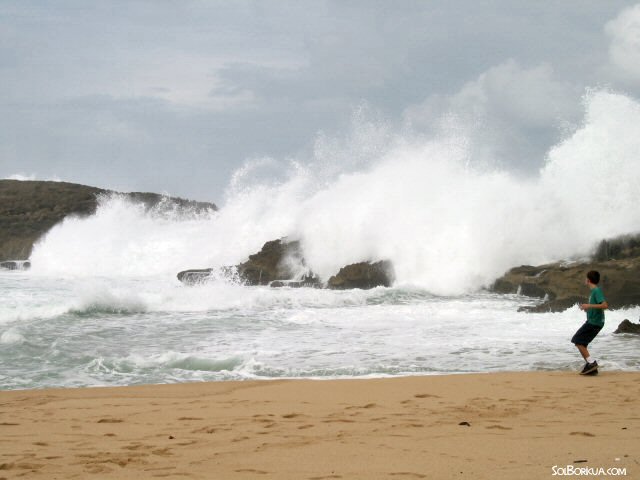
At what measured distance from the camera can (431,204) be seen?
81.3ft

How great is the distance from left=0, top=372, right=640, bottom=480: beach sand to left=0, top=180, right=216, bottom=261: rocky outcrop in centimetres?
4380

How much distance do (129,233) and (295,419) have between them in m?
35.8

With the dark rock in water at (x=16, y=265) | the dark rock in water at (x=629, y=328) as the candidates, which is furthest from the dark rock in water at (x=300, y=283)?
the dark rock in water at (x=16, y=265)

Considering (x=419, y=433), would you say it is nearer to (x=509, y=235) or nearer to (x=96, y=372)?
(x=96, y=372)

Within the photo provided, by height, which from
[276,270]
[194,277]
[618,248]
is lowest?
[194,277]

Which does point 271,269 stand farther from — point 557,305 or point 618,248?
point 557,305

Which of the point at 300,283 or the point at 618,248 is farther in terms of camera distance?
the point at 300,283

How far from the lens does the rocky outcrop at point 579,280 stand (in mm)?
13344

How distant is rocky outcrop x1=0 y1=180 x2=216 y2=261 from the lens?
2030 inches

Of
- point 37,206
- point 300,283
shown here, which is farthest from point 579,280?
point 37,206

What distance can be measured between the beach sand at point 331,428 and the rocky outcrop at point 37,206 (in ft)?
144

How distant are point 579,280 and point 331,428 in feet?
38.6

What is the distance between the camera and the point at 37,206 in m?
56.2

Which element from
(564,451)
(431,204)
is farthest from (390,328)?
(431,204)
